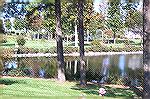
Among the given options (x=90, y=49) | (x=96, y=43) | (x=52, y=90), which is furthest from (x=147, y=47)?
(x=96, y=43)

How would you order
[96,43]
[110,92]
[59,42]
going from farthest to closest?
[96,43]
[59,42]
[110,92]

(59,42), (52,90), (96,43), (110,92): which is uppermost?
(59,42)

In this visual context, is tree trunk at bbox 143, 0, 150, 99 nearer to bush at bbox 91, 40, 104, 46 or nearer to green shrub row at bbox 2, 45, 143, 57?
green shrub row at bbox 2, 45, 143, 57

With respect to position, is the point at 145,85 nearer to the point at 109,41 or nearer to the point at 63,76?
the point at 63,76

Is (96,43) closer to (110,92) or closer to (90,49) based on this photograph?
(90,49)

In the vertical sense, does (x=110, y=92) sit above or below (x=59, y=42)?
below

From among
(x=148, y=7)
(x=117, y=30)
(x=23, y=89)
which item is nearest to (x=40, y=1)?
(x=23, y=89)

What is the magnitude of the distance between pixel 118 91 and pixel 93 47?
26374 mm

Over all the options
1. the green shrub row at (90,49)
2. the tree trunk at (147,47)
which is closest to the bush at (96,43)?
the green shrub row at (90,49)

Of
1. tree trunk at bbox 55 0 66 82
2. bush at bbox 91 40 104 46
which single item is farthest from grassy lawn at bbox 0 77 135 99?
bush at bbox 91 40 104 46

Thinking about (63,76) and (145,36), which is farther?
(63,76)

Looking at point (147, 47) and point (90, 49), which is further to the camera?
point (90, 49)

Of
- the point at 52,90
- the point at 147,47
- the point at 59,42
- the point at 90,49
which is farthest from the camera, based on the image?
the point at 90,49

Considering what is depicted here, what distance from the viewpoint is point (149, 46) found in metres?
9.91
